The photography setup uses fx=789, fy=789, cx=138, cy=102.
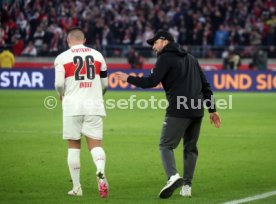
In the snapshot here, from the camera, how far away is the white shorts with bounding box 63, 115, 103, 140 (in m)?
10.1

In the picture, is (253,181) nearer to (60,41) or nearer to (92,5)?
(60,41)

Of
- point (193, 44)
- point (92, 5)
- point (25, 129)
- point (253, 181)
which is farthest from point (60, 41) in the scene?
point (253, 181)

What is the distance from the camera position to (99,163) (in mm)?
9984

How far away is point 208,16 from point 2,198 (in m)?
30.5

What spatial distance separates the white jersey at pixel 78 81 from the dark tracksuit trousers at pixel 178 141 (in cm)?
88

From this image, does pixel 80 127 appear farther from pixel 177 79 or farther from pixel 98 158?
pixel 177 79

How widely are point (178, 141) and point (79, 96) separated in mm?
1393

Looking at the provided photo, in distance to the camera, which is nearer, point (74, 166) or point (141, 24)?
point (74, 166)

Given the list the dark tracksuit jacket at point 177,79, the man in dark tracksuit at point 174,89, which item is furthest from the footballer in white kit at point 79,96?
the dark tracksuit jacket at point 177,79

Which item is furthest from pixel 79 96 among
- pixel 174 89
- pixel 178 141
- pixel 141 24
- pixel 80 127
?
pixel 141 24

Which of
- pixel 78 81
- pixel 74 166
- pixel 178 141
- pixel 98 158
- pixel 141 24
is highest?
pixel 78 81

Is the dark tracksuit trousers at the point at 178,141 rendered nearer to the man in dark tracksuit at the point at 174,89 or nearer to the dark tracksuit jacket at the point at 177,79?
the man in dark tracksuit at the point at 174,89

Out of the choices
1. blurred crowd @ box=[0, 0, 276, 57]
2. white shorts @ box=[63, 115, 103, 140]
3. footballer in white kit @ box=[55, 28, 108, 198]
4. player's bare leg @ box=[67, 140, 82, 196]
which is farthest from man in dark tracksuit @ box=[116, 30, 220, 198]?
blurred crowd @ box=[0, 0, 276, 57]

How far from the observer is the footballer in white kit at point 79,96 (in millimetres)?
10039
